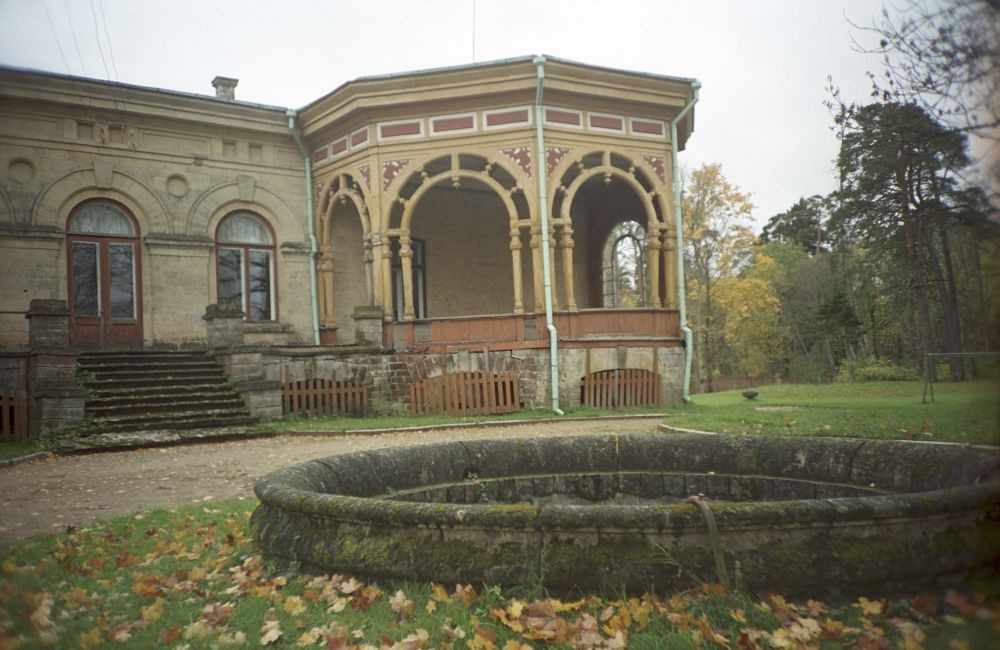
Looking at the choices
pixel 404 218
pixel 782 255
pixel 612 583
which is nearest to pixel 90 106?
pixel 404 218

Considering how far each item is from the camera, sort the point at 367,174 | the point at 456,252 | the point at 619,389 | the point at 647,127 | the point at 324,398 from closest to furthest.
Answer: the point at 324,398, the point at 619,389, the point at 367,174, the point at 647,127, the point at 456,252

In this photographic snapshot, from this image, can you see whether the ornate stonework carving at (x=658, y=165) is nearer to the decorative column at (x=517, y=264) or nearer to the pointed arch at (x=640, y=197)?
the pointed arch at (x=640, y=197)

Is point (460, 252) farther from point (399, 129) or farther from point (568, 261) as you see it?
point (568, 261)

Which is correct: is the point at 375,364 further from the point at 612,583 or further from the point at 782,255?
the point at 782,255

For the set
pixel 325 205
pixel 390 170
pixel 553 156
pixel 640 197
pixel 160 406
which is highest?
pixel 553 156

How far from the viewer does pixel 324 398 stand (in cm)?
1418

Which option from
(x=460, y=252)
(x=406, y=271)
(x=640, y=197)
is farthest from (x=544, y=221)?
(x=460, y=252)

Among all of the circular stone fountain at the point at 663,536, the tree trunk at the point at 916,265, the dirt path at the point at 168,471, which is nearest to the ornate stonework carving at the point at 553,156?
the dirt path at the point at 168,471

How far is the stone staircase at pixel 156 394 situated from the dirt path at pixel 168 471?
91 cm

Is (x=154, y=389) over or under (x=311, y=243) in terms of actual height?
under

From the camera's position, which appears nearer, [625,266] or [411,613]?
[411,613]

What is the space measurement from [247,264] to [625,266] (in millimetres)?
20662

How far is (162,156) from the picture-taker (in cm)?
1551

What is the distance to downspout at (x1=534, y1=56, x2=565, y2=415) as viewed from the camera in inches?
554
